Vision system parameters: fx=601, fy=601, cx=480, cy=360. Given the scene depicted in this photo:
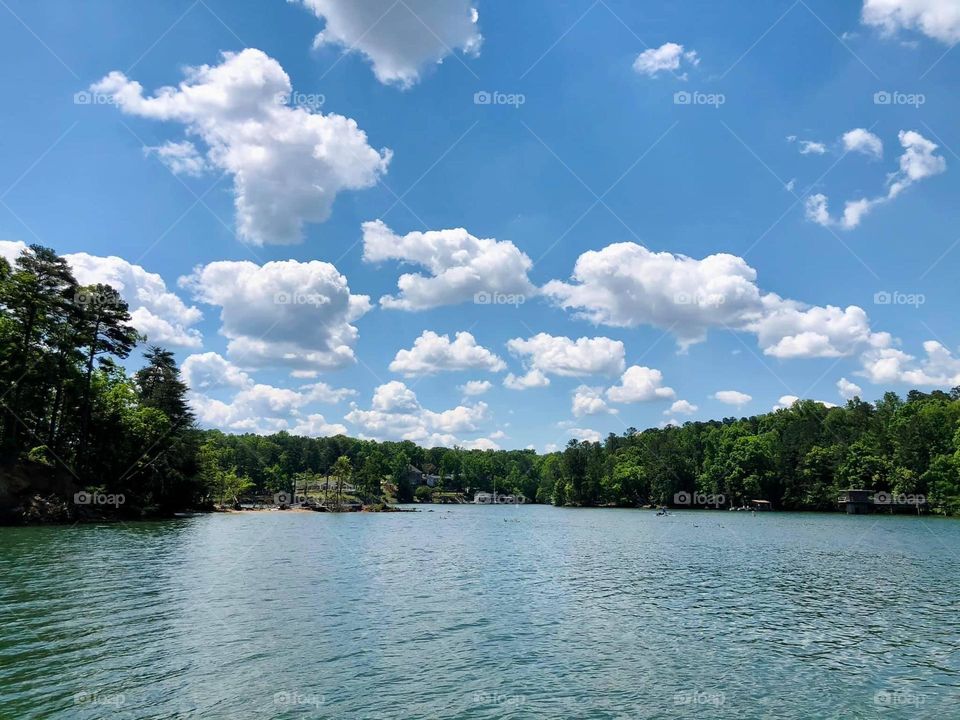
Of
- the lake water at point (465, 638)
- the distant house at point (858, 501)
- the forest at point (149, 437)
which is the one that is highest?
the forest at point (149, 437)

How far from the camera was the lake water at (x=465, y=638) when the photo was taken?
1622 centimetres

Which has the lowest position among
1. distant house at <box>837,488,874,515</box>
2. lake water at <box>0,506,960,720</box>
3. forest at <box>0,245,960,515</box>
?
lake water at <box>0,506,960,720</box>

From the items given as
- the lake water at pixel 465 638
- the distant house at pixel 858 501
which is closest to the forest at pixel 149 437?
the distant house at pixel 858 501

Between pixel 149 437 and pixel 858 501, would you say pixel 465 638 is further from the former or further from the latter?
pixel 858 501

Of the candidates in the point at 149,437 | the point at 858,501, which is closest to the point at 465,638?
the point at 149,437

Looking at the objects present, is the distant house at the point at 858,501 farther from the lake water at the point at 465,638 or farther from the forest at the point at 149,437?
the lake water at the point at 465,638

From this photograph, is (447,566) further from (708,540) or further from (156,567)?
(708,540)

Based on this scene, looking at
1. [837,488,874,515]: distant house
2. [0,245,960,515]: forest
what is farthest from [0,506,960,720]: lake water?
[837,488,874,515]: distant house

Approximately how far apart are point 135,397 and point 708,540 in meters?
81.8

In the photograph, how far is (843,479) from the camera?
461 ft

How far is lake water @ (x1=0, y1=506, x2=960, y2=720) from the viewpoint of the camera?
16219mm

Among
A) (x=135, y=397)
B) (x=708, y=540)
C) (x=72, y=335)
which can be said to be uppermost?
(x=72, y=335)

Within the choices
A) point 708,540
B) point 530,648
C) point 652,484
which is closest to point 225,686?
point 530,648

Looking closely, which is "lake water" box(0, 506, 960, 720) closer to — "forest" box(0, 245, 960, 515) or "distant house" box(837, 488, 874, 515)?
"forest" box(0, 245, 960, 515)
